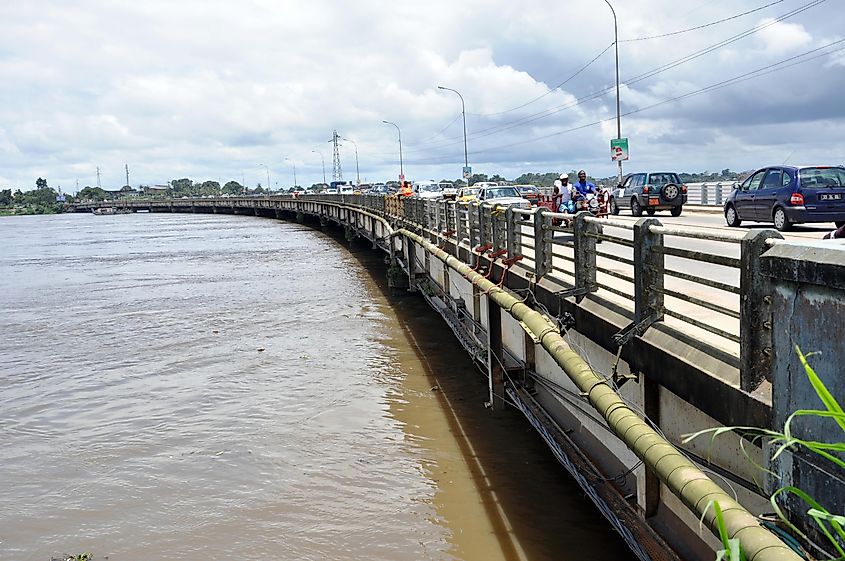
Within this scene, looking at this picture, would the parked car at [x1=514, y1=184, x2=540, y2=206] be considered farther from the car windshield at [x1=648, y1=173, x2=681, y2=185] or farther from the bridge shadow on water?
the bridge shadow on water

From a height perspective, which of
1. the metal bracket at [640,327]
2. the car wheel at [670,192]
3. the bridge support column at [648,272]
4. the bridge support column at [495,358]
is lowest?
the bridge support column at [495,358]

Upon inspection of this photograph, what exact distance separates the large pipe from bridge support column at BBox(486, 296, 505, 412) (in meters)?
3.66

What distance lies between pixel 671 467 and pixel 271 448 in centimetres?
732

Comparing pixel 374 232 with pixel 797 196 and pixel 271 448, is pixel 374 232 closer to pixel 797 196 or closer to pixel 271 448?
pixel 797 196

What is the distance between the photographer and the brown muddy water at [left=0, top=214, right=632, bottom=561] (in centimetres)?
795

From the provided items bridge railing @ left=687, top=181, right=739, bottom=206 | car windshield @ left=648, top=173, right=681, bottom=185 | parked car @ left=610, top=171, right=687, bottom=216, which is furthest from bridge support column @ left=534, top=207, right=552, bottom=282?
bridge railing @ left=687, top=181, right=739, bottom=206

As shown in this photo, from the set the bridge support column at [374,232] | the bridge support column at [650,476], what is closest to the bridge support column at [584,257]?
the bridge support column at [650,476]

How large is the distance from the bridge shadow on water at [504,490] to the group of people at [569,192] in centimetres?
525

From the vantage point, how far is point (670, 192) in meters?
26.8

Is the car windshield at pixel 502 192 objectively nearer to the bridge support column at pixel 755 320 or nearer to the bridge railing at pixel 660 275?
the bridge railing at pixel 660 275

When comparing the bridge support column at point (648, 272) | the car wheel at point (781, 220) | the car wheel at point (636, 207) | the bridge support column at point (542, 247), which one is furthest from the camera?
the car wheel at point (636, 207)

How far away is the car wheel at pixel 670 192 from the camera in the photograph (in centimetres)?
2678

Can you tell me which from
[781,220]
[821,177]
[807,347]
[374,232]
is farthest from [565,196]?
[374,232]

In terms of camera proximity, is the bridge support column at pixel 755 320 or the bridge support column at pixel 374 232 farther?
the bridge support column at pixel 374 232
